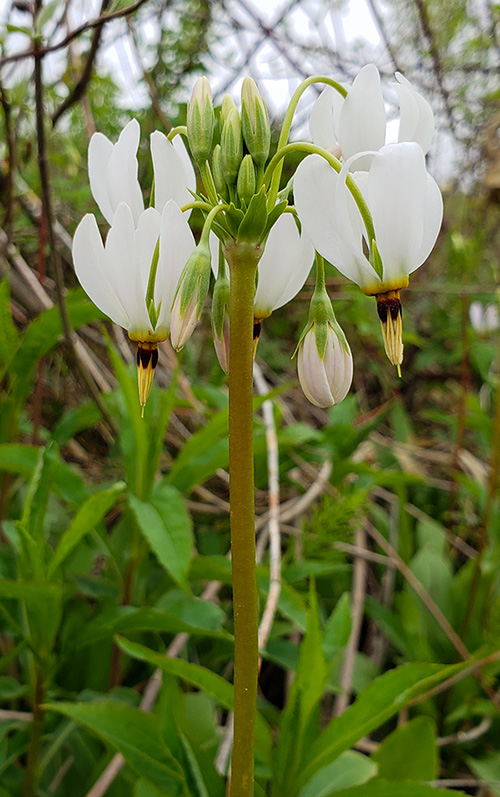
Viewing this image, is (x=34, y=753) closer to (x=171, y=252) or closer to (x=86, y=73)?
(x=171, y=252)

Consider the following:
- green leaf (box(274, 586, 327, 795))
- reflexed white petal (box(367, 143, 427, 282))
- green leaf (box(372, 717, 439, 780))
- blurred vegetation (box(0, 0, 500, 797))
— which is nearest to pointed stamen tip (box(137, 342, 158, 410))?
reflexed white petal (box(367, 143, 427, 282))

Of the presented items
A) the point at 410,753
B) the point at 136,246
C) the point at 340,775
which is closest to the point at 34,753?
the point at 340,775

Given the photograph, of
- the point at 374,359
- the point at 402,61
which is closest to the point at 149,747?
the point at 374,359

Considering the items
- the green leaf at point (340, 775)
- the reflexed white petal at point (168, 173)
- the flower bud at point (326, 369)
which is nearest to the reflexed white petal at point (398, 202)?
the flower bud at point (326, 369)

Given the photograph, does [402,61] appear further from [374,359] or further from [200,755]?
[200,755]

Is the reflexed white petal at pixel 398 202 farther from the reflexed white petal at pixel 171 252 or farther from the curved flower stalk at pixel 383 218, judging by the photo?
the reflexed white petal at pixel 171 252

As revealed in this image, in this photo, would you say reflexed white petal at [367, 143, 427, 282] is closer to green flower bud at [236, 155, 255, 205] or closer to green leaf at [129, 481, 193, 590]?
green flower bud at [236, 155, 255, 205]
